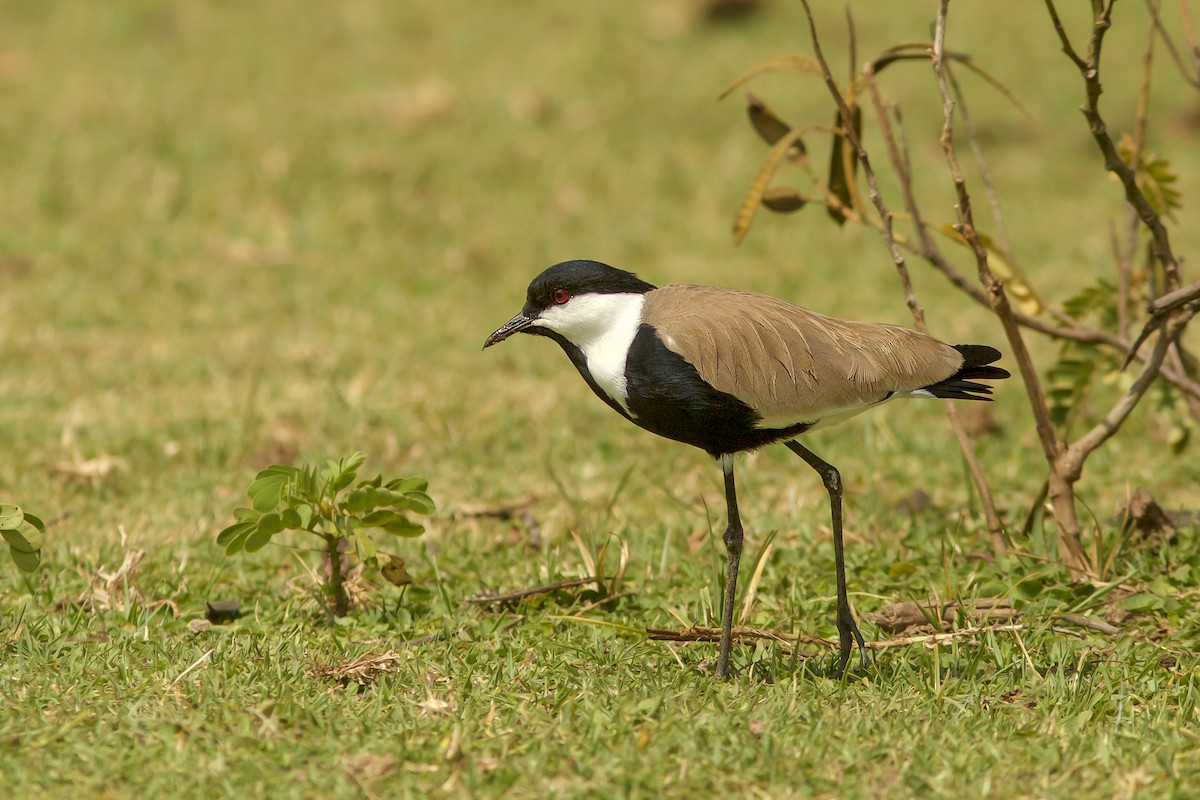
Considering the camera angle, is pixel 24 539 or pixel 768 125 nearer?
pixel 24 539

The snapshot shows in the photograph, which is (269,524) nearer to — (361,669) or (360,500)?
(360,500)

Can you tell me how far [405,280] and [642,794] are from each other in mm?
4891

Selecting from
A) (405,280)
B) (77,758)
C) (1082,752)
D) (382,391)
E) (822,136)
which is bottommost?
(77,758)

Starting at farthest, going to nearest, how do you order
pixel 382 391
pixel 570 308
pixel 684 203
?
pixel 684 203 < pixel 382 391 < pixel 570 308

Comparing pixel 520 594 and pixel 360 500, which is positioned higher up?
pixel 360 500

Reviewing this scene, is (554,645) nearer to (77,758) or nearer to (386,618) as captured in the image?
(386,618)

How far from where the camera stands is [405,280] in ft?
24.2

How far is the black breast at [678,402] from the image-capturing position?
3332mm

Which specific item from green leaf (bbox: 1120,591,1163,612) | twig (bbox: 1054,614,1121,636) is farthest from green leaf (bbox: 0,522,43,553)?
green leaf (bbox: 1120,591,1163,612)

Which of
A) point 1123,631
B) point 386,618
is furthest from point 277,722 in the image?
point 1123,631

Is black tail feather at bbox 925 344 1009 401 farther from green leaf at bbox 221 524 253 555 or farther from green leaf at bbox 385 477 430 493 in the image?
green leaf at bbox 221 524 253 555

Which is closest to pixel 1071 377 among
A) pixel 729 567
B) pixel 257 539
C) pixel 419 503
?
pixel 729 567

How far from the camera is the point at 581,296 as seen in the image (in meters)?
3.55

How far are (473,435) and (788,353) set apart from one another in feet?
7.78
